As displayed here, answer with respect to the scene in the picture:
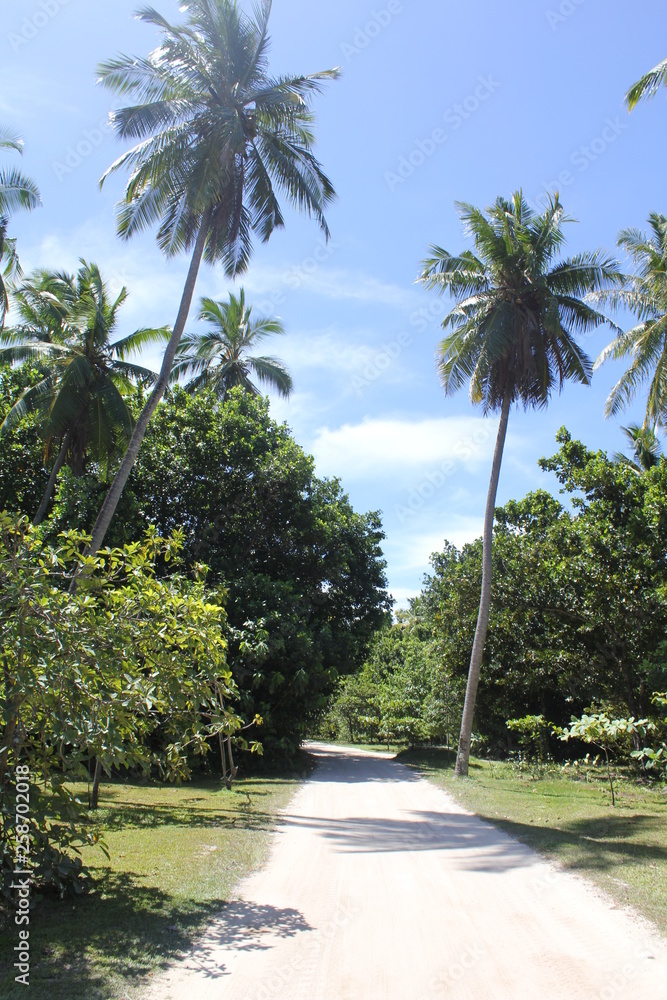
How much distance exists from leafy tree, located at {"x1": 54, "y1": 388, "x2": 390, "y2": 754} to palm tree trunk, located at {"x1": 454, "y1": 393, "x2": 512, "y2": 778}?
15.8 ft

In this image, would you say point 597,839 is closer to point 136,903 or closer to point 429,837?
point 429,837

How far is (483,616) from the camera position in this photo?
18438mm

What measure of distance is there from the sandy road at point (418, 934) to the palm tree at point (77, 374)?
15.0m

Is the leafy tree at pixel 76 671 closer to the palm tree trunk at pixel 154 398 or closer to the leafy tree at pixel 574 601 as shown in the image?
the palm tree trunk at pixel 154 398

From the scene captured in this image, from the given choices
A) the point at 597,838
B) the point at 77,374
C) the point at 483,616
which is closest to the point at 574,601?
the point at 483,616

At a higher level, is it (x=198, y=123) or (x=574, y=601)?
(x=198, y=123)

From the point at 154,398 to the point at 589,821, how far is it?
35.1 feet

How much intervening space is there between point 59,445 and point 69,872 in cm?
1768

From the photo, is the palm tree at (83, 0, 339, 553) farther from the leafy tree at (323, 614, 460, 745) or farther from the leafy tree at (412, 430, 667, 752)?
the leafy tree at (323, 614, 460, 745)

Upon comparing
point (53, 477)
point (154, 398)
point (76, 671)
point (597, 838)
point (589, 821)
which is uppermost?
point (53, 477)

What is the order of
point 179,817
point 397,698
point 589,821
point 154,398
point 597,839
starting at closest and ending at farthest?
point 597,839, point 589,821, point 179,817, point 154,398, point 397,698

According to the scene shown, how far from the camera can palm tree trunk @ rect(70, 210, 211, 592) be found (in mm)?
11789

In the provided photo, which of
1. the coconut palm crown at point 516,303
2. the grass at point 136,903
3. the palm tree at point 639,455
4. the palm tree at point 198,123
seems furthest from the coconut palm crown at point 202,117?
the palm tree at point 639,455

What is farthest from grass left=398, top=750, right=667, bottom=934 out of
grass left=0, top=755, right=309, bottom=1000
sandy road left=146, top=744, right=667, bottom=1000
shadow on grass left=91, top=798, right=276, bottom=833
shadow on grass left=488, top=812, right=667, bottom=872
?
shadow on grass left=91, top=798, right=276, bottom=833
